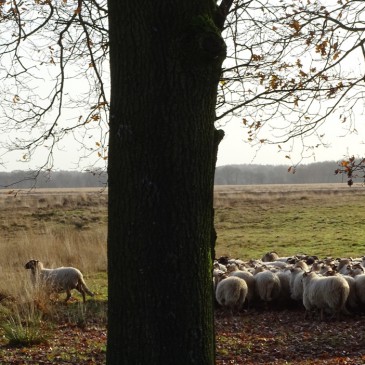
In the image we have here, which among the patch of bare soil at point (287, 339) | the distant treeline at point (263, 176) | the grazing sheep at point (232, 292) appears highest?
the distant treeline at point (263, 176)

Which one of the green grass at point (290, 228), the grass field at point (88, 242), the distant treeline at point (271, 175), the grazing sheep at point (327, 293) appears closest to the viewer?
the grass field at point (88, 242)

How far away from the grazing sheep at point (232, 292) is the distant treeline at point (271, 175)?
14341cm

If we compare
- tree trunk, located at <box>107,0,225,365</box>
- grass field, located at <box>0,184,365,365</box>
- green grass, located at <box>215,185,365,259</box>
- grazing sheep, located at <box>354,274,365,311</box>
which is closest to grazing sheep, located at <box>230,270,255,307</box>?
grazing sheep, located at <box>354,274,365,311</box>

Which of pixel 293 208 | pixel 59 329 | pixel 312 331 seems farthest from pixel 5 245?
pixel 293 208

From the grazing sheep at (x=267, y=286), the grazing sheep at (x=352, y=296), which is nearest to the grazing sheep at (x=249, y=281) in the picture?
the grazing sheep at (x=267, y=286)

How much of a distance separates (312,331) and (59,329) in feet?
14.0

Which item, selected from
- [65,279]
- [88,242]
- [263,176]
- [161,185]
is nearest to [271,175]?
[263,176]

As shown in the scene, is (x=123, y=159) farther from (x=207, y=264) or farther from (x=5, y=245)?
(x=5, y=245)

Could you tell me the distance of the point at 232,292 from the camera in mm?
12219

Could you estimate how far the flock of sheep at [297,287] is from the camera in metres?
11.3

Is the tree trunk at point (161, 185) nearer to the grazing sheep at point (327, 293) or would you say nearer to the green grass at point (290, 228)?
the grazing sheep at point (327, 293)

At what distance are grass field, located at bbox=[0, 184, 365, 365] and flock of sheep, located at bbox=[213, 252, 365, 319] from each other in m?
2.60

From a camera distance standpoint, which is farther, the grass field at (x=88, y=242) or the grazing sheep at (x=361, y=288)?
the grazing sheep at (x=361, y=288)

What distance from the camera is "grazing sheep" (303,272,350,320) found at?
A: 1120 centimetres
